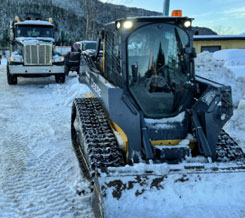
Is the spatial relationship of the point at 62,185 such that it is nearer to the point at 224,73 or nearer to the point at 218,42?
the point at 224,73

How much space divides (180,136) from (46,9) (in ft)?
263

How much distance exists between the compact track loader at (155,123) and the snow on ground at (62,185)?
25 millimetres

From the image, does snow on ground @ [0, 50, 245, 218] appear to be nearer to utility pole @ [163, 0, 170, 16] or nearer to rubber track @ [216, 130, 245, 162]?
rubber track @ [216, 130, 245, 162]

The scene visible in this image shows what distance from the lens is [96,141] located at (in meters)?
4.11

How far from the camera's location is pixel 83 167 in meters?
4.75

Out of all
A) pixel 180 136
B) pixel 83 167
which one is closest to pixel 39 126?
pixel 83 167

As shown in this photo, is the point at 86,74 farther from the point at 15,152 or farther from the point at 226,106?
the point at 226,106

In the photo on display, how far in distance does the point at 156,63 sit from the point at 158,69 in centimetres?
9

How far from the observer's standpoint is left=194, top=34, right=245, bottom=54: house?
24.5 metres

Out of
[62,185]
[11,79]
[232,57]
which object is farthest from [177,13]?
[232,57]

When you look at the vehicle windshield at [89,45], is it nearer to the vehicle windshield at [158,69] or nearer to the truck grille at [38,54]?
the truck grille at [38,54]

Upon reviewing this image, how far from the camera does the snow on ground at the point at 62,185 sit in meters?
3.43

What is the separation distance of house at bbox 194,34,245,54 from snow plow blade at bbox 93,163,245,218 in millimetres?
22276

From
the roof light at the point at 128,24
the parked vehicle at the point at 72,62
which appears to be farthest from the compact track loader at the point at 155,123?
the parked vehicle at the point at 72,62
